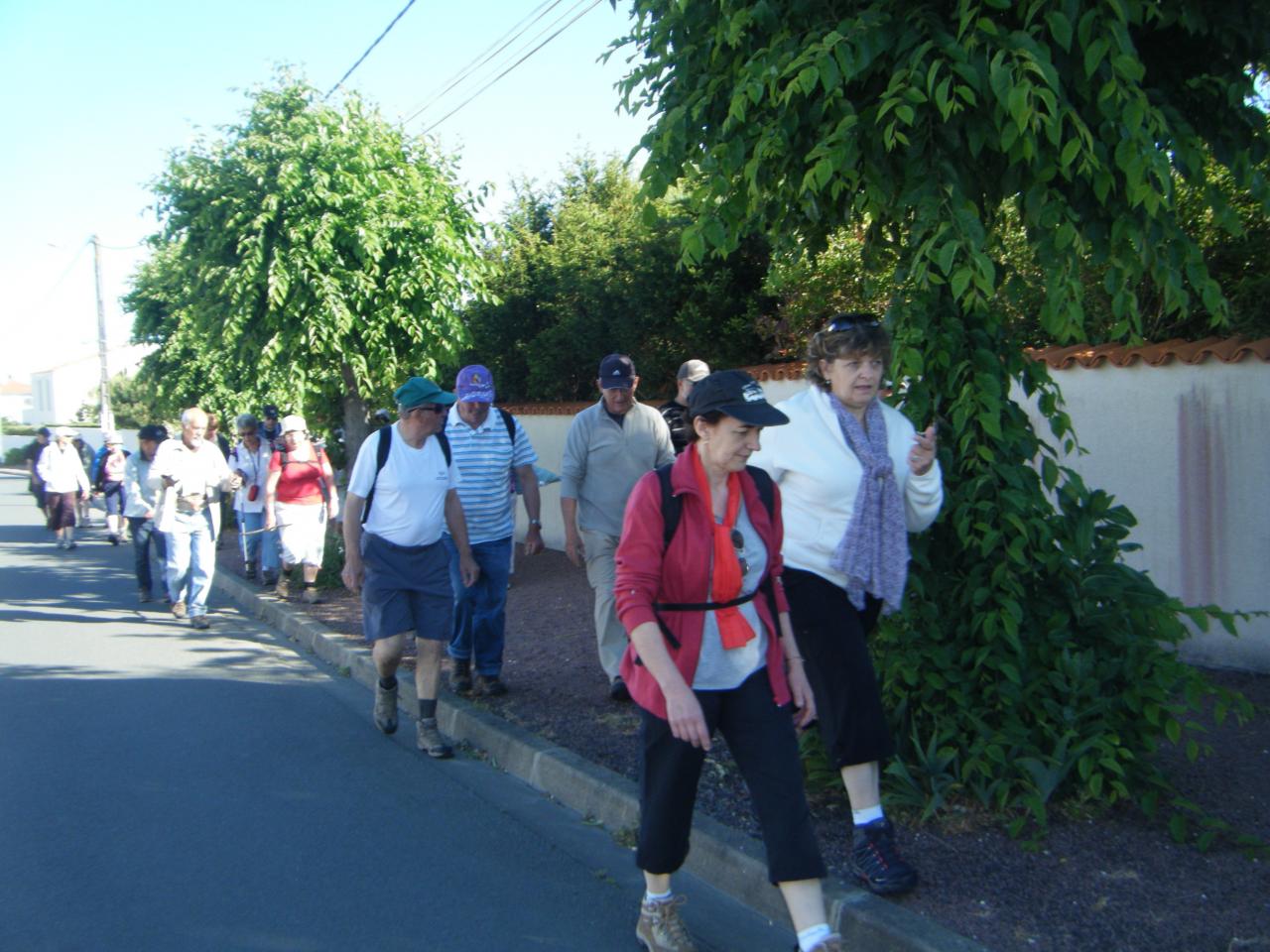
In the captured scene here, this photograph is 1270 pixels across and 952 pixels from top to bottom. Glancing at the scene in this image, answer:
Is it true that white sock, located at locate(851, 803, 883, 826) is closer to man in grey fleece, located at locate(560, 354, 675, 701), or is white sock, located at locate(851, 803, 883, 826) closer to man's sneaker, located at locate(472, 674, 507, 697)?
man in grey fleece, located at locate(560, 354, 675, 701)

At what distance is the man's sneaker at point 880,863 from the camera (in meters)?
3.80

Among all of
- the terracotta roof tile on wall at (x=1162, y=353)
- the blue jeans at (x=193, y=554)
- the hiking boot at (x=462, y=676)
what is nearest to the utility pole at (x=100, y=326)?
the blue jeans at (x=193, y=554)

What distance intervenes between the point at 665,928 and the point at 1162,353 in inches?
185

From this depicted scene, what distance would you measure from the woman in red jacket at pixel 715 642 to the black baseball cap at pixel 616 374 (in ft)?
9.44

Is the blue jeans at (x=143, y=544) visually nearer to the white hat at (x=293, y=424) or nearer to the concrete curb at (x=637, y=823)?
the white hat at (x=293, y=424)

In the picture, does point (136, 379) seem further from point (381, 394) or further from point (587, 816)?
point (587, 816)

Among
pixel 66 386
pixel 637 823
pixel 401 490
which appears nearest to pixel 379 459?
pixel 401 490

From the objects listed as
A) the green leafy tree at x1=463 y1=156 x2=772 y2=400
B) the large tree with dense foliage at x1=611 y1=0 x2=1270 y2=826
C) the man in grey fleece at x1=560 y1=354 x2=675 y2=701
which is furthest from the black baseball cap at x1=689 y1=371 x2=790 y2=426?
the green leafy tree at x1=463 y1=156 x2=772 y2=400

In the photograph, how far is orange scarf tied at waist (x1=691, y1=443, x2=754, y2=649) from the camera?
11.1 feet

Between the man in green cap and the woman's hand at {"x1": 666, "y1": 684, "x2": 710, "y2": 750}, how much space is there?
10.1 feet

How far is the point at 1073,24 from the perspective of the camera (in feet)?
12.7

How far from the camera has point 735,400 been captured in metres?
3.30

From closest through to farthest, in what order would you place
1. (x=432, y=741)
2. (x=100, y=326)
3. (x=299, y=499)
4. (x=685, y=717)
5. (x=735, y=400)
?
1. (x=685, y=717)
2. (x=735, y=400)
3. (x=432, y=741)
4. (x=299, y=499)
5. (x=100, y=326)

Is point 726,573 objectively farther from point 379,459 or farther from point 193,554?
point 193,554
